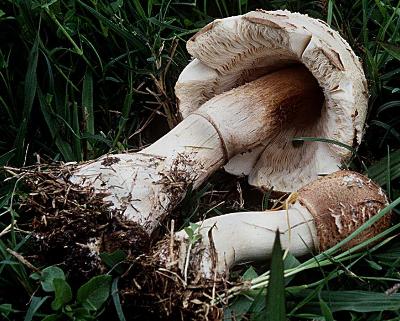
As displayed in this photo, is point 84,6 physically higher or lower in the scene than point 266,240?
higher

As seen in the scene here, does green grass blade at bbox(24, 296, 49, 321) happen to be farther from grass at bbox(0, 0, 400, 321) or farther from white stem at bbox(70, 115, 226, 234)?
white stem at bbox(70, 115, 226, 234)

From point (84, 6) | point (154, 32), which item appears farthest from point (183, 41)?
point (84, 6)

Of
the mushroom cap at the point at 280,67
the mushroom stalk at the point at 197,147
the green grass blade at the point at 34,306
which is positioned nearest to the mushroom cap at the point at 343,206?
the mushroom cap at the point at 280,67

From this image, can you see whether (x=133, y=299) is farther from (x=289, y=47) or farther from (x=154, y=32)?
(x=154, y=32)

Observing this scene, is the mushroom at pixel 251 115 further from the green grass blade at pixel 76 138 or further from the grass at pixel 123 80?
the green grass blade at pixel 76 138

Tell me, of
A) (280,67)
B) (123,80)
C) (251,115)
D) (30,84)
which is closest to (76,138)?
(30,84)

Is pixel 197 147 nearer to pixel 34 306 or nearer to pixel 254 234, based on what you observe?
pixel 254 234

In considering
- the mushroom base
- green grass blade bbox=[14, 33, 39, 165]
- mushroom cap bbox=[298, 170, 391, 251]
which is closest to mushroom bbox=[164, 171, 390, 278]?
mushroom cap bbox=[298, 170, 391, 251]
